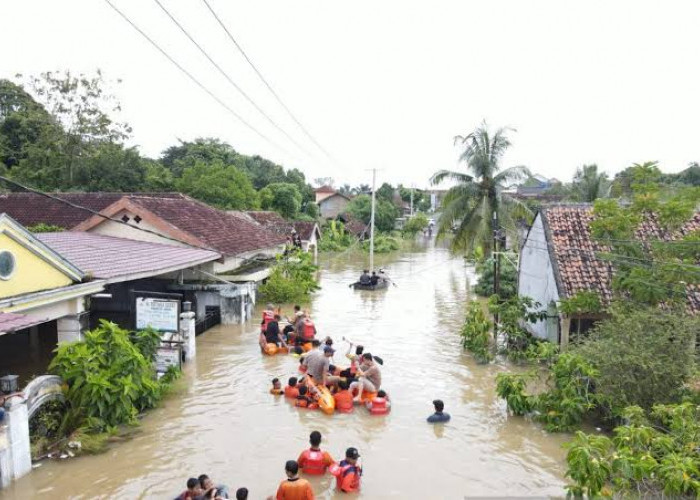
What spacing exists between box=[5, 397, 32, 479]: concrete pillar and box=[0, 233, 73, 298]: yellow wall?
2.08 m

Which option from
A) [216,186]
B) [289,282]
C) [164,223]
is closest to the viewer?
[164,223]

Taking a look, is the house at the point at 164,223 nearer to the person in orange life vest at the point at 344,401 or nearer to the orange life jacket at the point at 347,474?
the person in orange life vest at the point at 344,401

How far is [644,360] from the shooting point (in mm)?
9914

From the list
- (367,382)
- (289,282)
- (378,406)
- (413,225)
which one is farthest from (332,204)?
(378,406)

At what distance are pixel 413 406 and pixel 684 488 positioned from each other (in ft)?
21.3

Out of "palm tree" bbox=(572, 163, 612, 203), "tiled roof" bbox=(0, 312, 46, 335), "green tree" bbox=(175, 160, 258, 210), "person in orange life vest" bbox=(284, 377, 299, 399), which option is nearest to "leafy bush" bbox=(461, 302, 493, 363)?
"person in orange life vest" bbox=(284, 377, 299, 399)

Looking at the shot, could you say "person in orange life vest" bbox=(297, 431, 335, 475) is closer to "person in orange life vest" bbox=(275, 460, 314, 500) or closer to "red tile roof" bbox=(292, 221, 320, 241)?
"person in orange life vest" bbox=(275, 460, 314, 500)

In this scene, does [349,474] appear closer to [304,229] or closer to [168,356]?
[168,356]

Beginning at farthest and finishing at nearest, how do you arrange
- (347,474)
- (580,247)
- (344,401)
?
(580,247)
(344,401)
(347,474)

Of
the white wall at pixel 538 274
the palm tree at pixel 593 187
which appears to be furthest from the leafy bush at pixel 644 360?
the palm tree at pixel 593 187

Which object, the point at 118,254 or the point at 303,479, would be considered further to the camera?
the point at 118,254

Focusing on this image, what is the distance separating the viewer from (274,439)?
409 inches

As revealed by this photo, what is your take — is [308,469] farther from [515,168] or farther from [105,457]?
[515,168]

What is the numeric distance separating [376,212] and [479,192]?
112 feet
